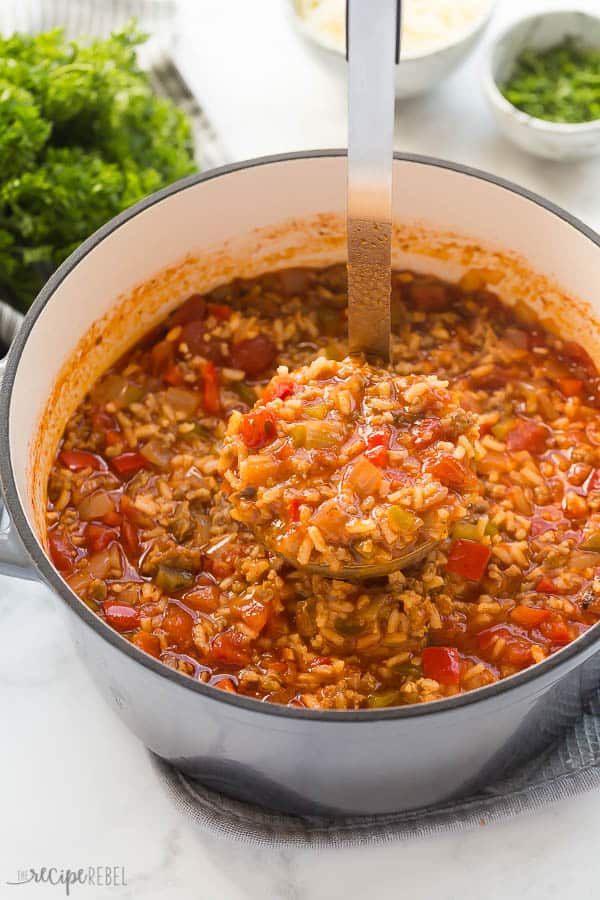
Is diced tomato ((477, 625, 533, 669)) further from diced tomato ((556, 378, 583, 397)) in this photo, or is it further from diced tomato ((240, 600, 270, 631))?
diced tomato ((556, 378, 583, 397))

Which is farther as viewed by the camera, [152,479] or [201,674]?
[152,479]

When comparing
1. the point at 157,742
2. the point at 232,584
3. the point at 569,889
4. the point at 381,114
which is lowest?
the point at 569,889

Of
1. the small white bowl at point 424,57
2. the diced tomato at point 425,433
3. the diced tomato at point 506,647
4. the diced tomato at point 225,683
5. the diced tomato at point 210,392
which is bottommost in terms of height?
the diced tomato at point 225,683

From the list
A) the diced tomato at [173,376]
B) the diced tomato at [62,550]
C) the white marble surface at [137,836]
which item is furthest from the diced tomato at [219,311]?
the white marble surface at [137,836]

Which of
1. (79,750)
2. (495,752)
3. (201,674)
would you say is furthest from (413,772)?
(79,750)

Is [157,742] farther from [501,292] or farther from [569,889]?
[501,292]

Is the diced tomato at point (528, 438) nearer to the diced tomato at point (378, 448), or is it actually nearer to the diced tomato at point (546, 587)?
the diced tomato at point (546, 587)

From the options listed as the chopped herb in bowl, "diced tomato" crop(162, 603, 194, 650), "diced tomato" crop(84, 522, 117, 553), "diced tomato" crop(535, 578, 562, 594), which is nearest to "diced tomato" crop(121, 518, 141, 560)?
"diced tomato" crop(84, 522, 117, 553)
